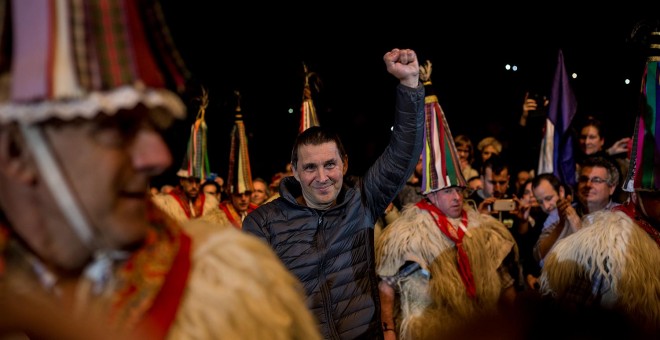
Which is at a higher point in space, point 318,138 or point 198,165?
point 318,138

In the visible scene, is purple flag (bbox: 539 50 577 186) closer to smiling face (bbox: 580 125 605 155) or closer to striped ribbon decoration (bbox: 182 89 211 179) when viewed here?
smiling face (bbox: 580 125 605 155)

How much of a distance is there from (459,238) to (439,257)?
24cm

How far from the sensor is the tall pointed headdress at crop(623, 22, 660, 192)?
11.7 feet

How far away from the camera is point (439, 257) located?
4.41 meters

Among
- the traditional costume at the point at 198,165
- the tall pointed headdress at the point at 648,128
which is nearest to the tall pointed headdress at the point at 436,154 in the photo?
the tall pointed headdress at the point at 648,128

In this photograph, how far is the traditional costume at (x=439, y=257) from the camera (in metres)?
4.27

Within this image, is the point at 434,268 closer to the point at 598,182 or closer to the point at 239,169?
the point at 598,182

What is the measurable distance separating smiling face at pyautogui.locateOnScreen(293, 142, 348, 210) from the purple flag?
13.0 ft

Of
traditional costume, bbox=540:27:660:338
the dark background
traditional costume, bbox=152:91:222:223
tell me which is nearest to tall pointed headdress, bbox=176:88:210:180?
traditional costume, bbox=152:91:222:223

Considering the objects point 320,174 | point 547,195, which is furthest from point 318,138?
point 547,195

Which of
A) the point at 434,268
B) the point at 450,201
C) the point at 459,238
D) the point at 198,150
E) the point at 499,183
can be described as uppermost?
the point at 198,150

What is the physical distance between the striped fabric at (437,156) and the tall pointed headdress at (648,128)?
4.13 ft

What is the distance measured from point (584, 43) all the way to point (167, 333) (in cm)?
954

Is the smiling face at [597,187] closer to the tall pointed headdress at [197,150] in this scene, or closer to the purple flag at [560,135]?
the purple flag at [560,135]
